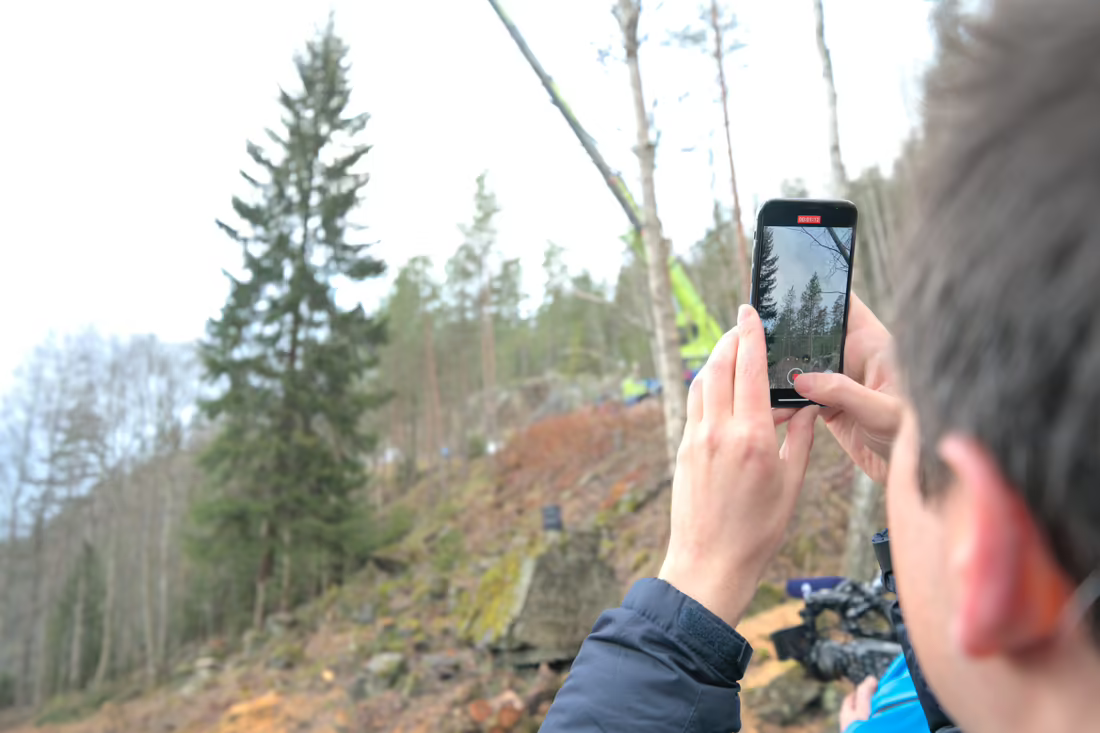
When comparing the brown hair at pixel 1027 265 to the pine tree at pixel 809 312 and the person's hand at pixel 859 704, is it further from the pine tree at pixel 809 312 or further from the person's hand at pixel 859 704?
the person's hand at pixel 859 704

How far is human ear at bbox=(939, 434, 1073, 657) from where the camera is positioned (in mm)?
413

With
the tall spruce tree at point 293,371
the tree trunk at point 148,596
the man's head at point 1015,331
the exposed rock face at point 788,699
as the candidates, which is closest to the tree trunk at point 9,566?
the tree trunk at point 148,596

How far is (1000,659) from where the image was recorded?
46cm

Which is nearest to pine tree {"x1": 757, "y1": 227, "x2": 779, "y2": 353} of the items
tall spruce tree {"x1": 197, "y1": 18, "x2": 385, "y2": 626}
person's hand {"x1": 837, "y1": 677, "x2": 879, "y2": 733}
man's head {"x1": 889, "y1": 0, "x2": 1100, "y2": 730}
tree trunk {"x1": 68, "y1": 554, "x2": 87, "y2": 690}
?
man's head {"x1": 889, "y1": 0, "x2": 1100, "y2": 730}

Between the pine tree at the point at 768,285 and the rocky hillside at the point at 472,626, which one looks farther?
the rocky hillside at the point at 472,626

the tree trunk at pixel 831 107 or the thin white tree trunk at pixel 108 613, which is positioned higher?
the tree trunk at pixel 831 107

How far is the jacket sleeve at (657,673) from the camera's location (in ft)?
2.36

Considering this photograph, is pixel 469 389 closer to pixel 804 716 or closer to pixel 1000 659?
pixel 804 716

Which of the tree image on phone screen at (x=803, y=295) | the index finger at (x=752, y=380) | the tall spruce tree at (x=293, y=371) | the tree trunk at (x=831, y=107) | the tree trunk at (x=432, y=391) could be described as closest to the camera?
the index finger at (x=752, y=380)

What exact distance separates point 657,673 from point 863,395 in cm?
54

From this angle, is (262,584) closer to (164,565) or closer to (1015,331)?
(164,565)

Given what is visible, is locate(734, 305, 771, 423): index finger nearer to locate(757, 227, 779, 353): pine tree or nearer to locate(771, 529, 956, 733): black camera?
locate(757, 227, 779, 353): pine tree

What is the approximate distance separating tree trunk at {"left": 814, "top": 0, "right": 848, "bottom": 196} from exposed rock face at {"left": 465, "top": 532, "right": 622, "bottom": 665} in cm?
613

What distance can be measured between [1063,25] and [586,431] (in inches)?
833
